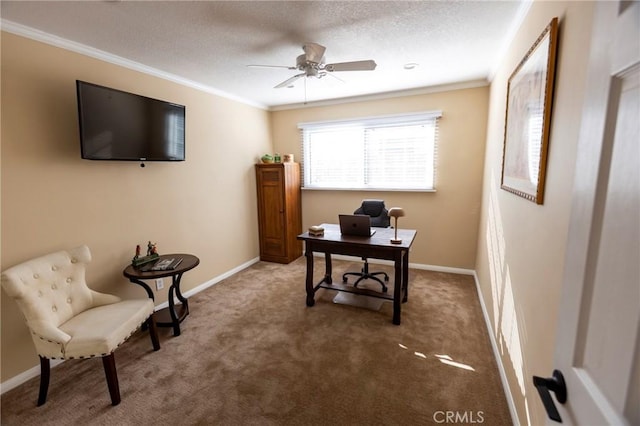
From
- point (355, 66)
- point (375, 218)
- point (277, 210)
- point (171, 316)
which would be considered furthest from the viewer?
point (277, 210)

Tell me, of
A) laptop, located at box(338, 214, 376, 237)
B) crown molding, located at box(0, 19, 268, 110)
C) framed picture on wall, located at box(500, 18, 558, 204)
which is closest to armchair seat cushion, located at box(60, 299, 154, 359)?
laptop, located at box(338, 214, 376, 237)

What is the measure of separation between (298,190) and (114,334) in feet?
10.9

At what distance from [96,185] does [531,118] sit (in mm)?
3348

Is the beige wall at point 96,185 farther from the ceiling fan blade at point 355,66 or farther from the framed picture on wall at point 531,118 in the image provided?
the framed picture on wall at point 531,118

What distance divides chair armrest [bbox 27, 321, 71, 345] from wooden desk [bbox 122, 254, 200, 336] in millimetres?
650

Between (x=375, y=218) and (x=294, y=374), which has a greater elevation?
(x=375, y=218)

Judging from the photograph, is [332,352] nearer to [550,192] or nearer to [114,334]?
[114,334]

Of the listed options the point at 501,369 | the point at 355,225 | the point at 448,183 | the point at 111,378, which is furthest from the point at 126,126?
the point at 448,183

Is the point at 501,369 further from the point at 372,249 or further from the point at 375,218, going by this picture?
the point at 375,218

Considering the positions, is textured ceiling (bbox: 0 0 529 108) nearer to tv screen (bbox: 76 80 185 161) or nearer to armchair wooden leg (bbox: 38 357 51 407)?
tv screen (bbox: 76 80 185 161)

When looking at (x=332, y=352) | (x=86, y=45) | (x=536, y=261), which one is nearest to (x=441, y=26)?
(x=536, y=261)

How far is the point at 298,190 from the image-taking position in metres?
4.85

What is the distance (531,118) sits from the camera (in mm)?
1658

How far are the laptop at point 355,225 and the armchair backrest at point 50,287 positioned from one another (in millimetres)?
2241
